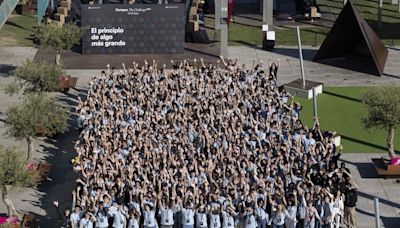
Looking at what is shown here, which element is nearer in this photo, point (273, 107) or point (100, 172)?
point (100, 172)

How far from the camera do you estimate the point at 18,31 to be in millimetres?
49938

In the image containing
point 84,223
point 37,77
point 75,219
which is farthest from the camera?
point 37,77

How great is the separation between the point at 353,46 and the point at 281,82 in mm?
5194

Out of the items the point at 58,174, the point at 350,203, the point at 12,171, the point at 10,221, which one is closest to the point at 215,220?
the point at 350,203

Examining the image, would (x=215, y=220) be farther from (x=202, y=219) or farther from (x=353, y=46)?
(x=353, y=46)

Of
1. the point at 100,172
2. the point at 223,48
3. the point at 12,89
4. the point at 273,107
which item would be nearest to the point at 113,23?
the point at 223,48

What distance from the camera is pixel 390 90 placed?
3030 cm

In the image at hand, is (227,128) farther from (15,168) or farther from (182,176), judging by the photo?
(15,168)

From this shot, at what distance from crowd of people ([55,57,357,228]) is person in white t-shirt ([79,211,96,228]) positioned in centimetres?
3

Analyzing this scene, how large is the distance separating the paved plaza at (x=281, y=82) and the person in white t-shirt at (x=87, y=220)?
11.0 ft

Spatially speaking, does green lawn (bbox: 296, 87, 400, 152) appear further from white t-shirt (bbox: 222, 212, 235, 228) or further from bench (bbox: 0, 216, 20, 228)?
bench (bbox: 0, 216, 20, 228)

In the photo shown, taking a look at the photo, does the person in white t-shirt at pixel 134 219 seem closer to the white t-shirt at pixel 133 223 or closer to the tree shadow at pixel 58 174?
the white t-shirt at pixel 133 223

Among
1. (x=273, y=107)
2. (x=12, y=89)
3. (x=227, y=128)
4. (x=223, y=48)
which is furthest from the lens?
(x=223, y=48)

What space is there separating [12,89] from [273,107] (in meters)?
10.0
